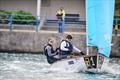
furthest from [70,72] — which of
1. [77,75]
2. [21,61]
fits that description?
[21,61]

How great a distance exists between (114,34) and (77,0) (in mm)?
10097

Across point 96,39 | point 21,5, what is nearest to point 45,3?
point 21,5

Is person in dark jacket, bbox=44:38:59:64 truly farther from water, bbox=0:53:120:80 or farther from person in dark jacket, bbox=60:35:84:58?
water, bbox=0:53:120:80

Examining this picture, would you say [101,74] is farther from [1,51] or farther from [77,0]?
[77,0]

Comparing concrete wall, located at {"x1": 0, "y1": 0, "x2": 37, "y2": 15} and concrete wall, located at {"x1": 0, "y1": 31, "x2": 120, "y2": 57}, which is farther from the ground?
concrete wall, located at {"x1": 0, "y1": 0, "x2": 37, "y2": 15}

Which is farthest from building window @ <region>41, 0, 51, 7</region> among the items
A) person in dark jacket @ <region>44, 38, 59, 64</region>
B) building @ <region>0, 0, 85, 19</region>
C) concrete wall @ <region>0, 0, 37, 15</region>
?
person in dark jacket @ <region>44, 38, 59, 64</region>

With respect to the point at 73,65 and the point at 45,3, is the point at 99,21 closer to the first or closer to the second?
the point at 73,65

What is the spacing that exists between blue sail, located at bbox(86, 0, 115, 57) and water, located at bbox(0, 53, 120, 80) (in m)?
1.35

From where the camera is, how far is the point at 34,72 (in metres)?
19.5

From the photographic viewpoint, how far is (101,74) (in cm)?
1919

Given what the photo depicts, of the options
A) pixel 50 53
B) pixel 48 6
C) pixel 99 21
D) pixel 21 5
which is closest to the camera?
pixel 50 53

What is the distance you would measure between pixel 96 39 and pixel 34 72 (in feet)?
8.64

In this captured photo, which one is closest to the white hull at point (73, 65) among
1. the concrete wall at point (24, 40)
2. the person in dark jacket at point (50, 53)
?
the person in dark jacket at point (50, 53)

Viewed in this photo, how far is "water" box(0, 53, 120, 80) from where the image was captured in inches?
708
